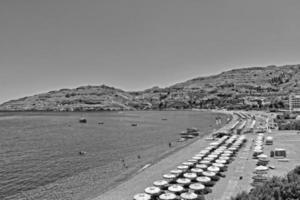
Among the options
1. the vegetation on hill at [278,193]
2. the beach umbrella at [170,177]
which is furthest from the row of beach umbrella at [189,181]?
the vegetation on hill at [278,193]

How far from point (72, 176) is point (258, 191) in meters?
25.2

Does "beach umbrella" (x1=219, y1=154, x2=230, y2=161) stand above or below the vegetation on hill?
below

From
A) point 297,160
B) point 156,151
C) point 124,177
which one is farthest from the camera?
point 156,151

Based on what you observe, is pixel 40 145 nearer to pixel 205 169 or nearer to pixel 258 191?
pixel 205 169

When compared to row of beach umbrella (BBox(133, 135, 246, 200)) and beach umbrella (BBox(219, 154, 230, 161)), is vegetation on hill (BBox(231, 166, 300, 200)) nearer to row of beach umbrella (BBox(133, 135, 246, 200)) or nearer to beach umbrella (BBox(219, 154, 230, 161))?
row of beach umbrella (BBox(133, 135, 246, 200))

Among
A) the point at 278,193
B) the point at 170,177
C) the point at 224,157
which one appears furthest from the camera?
the point at 224,157

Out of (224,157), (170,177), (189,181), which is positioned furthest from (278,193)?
(224,157)

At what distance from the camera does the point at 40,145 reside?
204 feet

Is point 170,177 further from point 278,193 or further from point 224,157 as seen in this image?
point 278,193

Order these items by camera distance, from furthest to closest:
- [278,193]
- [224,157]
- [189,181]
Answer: [224,157] → [189,181] → [278,193]

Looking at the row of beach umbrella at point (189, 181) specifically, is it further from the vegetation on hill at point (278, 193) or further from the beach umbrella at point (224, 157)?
the vegetation on hill at point (278, 193)

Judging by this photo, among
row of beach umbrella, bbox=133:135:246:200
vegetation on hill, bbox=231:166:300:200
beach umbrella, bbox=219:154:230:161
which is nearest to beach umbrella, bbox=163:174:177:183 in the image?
row of beach umbrella, bbox=133:135:246:200

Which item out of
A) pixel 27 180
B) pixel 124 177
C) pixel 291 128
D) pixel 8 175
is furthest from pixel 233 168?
pixel 291 128

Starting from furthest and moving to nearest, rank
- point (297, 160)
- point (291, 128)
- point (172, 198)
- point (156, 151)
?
point (291, 128) < point (156, 151) < point (297, 160) < point (172, 198)
